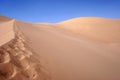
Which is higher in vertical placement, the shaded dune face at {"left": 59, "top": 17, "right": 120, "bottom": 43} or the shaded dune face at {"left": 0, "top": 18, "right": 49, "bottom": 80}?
the shaded dune face at {"left": 0, "top": 18, "right": 49, "bottom": 80}

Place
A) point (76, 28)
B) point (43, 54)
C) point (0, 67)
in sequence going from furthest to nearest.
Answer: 1. point (76, 28)
2. point (43, 54)
3. point (0, 67)

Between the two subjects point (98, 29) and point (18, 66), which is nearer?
point (18, 66)

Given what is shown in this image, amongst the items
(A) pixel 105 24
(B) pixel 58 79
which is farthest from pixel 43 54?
(A) pixel 105 24

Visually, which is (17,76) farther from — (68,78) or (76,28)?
(76,28)

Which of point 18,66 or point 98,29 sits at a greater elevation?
point 18,66

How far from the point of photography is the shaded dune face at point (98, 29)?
73.0 ft

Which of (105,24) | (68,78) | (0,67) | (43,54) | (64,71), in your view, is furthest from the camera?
(105,24)

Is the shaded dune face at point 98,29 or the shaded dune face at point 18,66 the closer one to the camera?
the shaded dune face at point 18,66

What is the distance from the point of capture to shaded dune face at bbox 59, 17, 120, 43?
73.0ft

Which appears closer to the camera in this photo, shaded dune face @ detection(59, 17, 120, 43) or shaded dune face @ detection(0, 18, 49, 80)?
shaded dune face @ detection(0, 18, 49, 80)

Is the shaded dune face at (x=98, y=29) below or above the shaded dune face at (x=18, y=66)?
below

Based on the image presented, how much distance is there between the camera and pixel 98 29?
985 inches

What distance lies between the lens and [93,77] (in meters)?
5.05

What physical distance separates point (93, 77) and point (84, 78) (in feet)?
1.19
